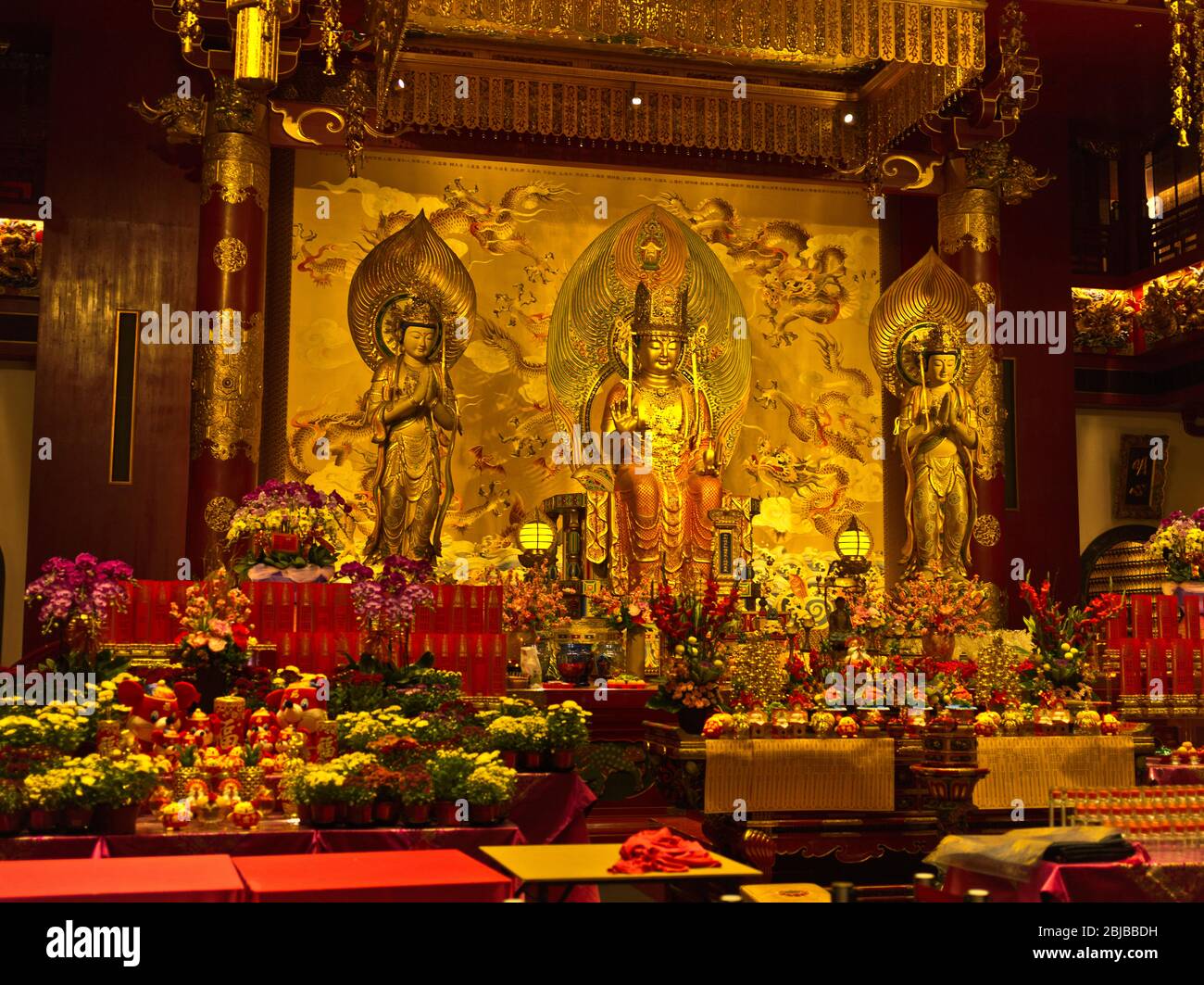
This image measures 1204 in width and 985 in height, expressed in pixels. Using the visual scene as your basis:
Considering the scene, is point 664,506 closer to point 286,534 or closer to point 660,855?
point 286,534

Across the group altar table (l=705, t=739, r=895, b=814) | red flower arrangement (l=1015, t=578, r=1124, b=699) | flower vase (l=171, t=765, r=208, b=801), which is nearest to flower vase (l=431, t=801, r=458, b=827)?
flower vase (l=171, t=765, r=208, b=801)

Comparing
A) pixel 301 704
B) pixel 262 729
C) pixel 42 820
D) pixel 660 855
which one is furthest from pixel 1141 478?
pixel 42 820

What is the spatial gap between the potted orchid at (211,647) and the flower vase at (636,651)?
3196 millimetres

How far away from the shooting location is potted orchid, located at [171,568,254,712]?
5102 mm

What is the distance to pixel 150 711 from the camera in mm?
4383

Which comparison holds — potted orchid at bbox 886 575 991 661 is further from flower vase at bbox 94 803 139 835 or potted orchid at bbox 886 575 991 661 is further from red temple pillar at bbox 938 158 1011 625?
flower vase at bbox 94 803 139 835

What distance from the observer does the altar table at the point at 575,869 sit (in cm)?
289

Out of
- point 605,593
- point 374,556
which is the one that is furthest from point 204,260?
point 605,593

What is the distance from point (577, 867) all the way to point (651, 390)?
6.34 m

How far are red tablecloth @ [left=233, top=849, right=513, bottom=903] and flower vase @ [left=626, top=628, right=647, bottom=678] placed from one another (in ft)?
16.4

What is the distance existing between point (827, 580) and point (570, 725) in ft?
14.0

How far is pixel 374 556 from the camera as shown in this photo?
8.40m

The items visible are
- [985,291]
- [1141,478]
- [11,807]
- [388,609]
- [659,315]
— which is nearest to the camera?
[11,807]

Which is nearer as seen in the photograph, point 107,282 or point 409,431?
point 409,431
